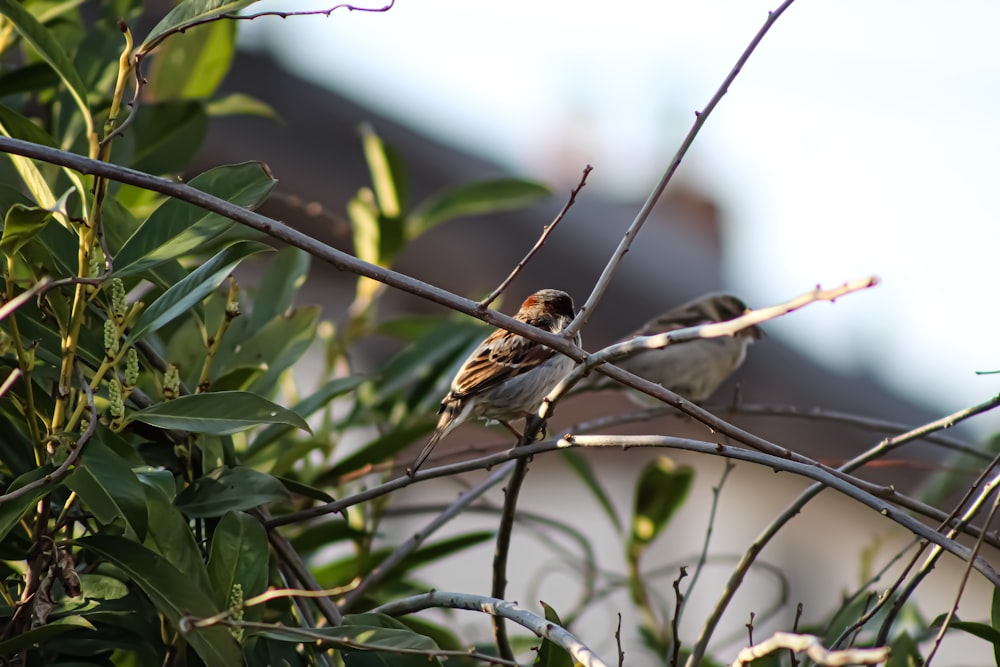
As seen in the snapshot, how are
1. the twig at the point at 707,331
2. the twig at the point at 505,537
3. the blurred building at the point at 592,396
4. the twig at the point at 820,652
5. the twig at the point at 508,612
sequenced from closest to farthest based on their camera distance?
the twig at the point at 820,652 → the twig at the point at 707,331 → the twig at the point at 508,612 → the twig at the point at 505,537 → the blurred building at the point at 592,396

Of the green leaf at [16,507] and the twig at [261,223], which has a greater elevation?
the twig at [261,223]

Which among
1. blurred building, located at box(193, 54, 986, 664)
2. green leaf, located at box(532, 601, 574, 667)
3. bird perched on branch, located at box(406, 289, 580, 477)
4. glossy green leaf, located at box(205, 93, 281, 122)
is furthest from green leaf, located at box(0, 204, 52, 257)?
blurred building, located at box(193, 54, 986, 664)

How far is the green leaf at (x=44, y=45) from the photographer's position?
45.3 inches

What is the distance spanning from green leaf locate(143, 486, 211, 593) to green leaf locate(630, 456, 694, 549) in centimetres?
111

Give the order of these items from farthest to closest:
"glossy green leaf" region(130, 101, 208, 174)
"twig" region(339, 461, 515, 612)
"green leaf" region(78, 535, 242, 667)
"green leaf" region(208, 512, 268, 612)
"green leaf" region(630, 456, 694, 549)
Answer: "green leaf" region(630, 456, 694, 549) → "glossy green leaf" region(130, 101, 208, 174) → "twig" region(339, 461, 515, 612) → "green leaf" region(208, 512, 268, 612) → "green leaf" region(78, 535, 242, 667)

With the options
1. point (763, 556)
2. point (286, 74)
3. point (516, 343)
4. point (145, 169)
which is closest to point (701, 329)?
point (145, 169)

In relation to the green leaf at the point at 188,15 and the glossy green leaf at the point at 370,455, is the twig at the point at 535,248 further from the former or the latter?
the glossy green leaf at the point at 370,455

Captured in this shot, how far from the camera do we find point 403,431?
5.78 ft

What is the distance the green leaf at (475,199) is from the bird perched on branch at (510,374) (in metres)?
0.29

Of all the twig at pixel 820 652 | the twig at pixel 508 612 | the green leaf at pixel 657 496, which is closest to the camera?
the twig at pixel 820 652

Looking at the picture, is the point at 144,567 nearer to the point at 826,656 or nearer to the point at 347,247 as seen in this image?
the point at 826,656

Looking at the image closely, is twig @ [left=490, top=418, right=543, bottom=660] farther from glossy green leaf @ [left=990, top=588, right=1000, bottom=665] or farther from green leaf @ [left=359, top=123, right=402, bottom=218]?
green leaf @ [left=359, top=123, right=402, bottom=218]

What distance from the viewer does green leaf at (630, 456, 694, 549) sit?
2.06 meters

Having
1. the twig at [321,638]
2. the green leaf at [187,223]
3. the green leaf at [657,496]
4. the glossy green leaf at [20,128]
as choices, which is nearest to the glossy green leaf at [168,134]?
the glossy green leaf at [20,128]
